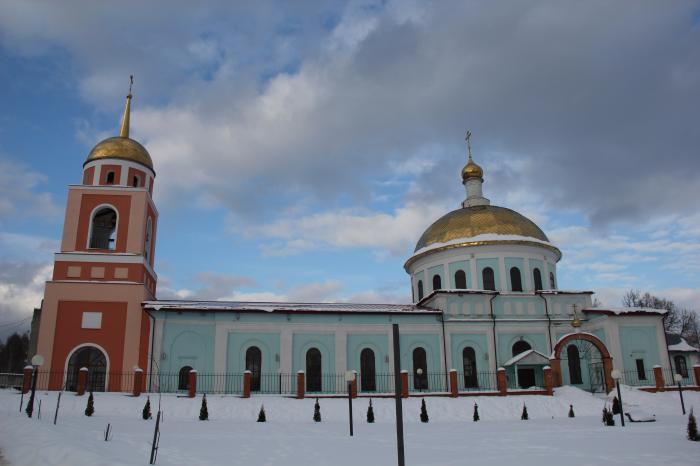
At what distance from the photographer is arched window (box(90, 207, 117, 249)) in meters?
27.1

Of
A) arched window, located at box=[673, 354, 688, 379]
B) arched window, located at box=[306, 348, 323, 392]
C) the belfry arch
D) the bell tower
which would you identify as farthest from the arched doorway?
arched window, located at box=[673, 354, 688, 379]

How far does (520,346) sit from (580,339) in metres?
3.39

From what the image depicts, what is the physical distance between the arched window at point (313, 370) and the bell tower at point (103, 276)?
25.7 ft

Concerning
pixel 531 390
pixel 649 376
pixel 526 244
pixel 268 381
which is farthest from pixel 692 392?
pixel 268 381

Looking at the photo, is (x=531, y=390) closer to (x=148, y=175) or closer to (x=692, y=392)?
(x=692, y=392)

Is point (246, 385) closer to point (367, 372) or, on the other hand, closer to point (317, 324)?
point (317, 324)

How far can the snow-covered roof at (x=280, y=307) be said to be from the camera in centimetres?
2719

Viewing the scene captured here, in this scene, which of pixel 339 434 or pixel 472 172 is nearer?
pixel 339 434

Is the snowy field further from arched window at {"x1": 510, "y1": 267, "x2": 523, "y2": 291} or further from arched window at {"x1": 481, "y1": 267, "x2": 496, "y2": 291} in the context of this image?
arched window at {"x1": 481, "y1": 267, "x2": 496, "y2": 291}

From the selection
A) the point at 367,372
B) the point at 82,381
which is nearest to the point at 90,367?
the point at 82,381

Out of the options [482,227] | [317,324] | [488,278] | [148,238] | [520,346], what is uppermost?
[482,227]

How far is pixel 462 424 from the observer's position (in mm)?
19656

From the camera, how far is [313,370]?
2833 centimetres

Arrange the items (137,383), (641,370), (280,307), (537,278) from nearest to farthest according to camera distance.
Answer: (137,383), (280,307), (641,370), (537,278)
